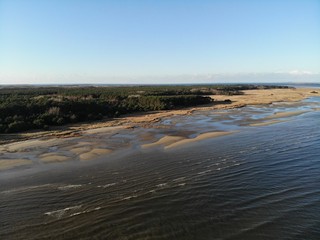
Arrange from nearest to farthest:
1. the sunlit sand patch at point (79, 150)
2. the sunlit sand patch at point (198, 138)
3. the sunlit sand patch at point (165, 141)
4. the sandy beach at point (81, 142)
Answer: the sandy beach at point (81, 142), the sunlit sand patch at point (79, 150), the sunlit sand patch at point (198, 138), the sunlit sand patch at point (165, 141)

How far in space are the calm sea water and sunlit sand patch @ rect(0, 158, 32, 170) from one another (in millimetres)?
1291

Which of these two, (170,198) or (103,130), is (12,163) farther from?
(103,130)

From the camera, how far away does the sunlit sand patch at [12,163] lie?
1361cm

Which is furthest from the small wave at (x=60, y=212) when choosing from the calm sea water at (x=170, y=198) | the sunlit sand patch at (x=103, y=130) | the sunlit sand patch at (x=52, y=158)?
the sunlit sand patch at (x=103, y=130)

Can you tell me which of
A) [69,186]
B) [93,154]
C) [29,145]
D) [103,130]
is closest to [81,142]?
[29,145]

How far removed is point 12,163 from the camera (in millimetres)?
14055

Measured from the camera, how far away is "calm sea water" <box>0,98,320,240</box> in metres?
7.69

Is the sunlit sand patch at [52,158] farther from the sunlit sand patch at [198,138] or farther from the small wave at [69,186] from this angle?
the sunlit sand patch at [198,138]

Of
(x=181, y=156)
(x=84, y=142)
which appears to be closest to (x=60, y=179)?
(x=181, y=156)

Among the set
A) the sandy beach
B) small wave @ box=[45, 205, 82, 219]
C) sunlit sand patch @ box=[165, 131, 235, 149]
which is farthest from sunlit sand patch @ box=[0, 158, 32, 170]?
sunlit sand patch @ box=[165, 131, 235, 149]

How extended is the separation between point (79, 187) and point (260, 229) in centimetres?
605

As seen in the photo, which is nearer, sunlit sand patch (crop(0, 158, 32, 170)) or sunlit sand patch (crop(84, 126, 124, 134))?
sunlit sand patch (crop(0, 158, 32, 170))

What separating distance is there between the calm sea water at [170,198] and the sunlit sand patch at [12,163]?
1291 millimetres

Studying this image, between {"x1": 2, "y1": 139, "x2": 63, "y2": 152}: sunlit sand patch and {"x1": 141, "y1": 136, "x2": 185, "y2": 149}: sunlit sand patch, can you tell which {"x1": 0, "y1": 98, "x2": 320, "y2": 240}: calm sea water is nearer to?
{"x1": 141, "y1": 136, "x2": 185, "y2": 149}: sunlit sand patch
